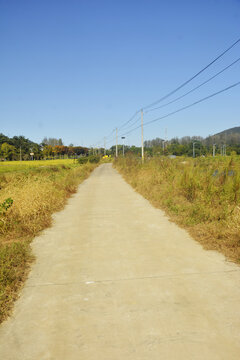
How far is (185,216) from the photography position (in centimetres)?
781

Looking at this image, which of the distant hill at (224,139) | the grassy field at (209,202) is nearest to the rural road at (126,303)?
the grassy field at (209,202)

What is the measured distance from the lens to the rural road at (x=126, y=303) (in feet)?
8.58

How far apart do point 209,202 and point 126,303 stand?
5.00 metres

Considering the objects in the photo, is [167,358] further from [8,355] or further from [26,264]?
[26,264]

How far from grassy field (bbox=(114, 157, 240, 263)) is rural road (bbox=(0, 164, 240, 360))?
0.50m

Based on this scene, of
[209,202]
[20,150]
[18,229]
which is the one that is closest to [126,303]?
[18,229]

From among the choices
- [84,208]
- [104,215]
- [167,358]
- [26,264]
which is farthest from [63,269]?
[84,208]

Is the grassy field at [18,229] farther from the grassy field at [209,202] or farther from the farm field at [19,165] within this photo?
the farm field at [19,165]

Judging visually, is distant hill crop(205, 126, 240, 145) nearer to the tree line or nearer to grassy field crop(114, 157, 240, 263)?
the tree line

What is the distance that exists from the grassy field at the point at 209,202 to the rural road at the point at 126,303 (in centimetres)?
50

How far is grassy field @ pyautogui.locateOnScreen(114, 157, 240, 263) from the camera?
562 centimetres

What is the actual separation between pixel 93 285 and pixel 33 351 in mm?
1437

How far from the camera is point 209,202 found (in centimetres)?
764

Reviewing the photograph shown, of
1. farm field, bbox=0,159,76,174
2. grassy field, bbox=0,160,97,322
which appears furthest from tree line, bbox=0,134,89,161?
grassy field, bbox=0,160,97,322
